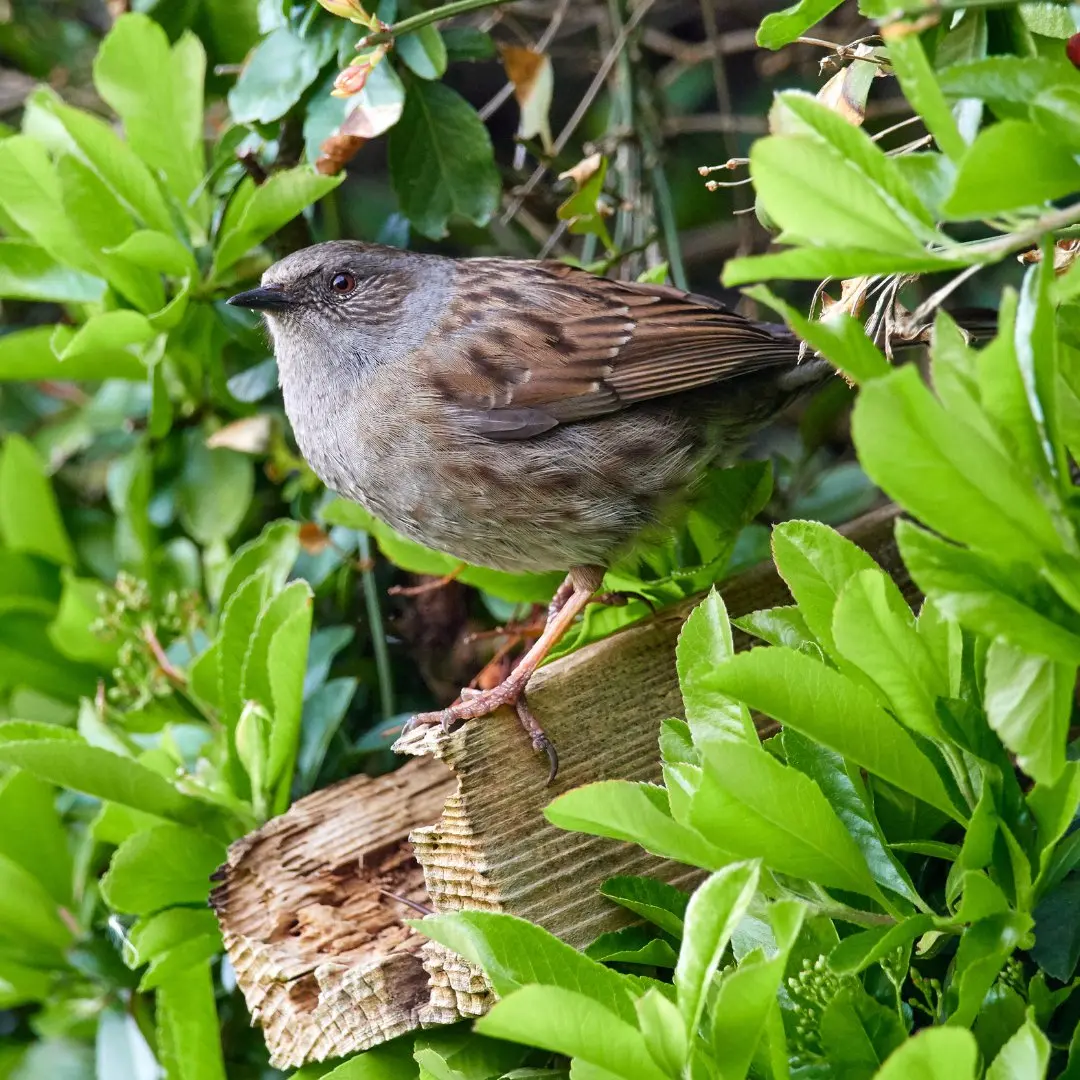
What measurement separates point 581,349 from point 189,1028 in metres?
1.31

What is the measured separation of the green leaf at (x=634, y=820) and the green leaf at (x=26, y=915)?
1.41 metres

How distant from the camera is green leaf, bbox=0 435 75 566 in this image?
9.09 ft

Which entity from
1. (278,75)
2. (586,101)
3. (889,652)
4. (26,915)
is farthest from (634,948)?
(586,101)

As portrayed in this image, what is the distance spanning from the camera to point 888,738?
1.25 meters

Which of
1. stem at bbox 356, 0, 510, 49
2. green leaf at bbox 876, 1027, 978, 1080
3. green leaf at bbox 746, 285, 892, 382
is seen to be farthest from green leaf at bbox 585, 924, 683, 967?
stem at bbox 356, 0, 510, 49

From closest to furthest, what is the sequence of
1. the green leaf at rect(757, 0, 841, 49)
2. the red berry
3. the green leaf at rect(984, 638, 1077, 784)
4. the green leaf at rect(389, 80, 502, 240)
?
1. the green leaf at rect(984, 638, 1077, 784)
2. the red berry
3. the green leaf at rect(757, 0, 841, 49)
4. the green leaf at rect(389, 80, 502, 240)

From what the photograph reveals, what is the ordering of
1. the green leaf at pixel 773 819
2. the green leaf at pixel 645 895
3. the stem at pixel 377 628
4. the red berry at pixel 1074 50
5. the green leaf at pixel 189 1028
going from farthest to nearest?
1. the stem at pixel 377 628
2. the green leaf at pixel 189 1028
3. the green leaf at pixel 645 895
4. the red berry at pixel 1074 50
5. the green leaf at pixel 773 819

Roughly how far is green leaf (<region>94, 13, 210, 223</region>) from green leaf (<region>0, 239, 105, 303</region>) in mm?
212

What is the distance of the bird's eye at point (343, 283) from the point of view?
102 inches

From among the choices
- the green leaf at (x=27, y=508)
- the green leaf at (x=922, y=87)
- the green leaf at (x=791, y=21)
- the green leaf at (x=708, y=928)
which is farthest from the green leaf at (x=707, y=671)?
the green leaf at (x=27, y=508)

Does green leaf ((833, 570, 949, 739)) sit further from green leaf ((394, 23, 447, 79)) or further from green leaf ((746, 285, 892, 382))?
green leaf ((394, 23, 447, 79))

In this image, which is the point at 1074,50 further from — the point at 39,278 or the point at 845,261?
the point at 39,278

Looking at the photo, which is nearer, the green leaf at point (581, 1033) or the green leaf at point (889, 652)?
the green leaf at point (581, 1033)

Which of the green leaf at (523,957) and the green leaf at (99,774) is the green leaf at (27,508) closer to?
the green leaf at (99,774)
